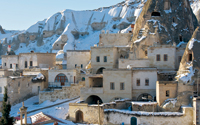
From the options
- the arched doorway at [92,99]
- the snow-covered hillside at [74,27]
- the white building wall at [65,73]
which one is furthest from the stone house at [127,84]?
the snow-covered hillside at [74,27]

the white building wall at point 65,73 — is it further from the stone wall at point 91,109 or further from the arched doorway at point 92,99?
the stone wall at point 91,109

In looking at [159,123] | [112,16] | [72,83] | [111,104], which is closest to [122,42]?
[72,83]

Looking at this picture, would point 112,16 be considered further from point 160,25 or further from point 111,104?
point 111,104

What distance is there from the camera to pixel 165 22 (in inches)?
1697

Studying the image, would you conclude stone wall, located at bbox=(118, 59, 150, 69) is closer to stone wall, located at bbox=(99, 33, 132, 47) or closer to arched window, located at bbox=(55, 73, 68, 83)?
arched window, located at bbox=(55, 73, 68, 83)

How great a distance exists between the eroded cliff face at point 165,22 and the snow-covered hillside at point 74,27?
43841mm

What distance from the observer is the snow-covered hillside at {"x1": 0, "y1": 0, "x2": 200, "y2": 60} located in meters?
91.1

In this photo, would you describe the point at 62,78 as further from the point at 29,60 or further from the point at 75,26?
the point at 75,26

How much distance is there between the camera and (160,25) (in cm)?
4272

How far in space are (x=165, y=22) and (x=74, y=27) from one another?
5646 cm

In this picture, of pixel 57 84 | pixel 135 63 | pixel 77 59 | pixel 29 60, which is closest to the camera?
pixel 135 63

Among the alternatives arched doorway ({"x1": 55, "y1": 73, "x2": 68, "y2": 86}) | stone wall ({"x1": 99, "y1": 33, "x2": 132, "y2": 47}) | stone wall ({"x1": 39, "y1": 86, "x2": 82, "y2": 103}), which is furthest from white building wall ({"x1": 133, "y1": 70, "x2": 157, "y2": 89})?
stone wall ({"x1": 99, "y1": 33, "x2": 132, "y2": 47})

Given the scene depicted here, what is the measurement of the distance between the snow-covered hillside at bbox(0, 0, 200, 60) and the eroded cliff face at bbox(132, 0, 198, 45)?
43841 millimetres

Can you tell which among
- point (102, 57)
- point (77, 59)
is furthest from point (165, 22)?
point (77, 59)
